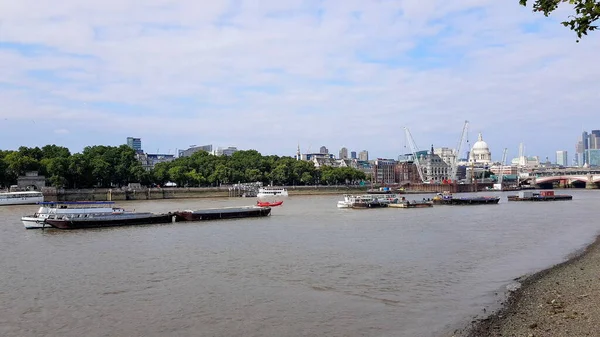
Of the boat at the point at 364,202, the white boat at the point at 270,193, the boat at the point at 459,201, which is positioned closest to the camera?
the boat at the point at 364,202

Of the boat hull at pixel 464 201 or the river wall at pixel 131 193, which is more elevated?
the river wall at pixel 131 193

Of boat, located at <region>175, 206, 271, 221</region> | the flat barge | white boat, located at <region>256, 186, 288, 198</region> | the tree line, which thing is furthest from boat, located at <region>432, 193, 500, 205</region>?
the tree line

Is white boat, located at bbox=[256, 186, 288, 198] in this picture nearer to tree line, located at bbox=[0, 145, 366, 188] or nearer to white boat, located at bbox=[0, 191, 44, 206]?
tree line, located at bbox=[0, 145, 366, 188]

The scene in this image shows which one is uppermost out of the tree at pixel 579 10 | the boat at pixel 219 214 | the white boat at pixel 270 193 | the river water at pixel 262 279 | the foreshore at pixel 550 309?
the tree at pixel 579 10

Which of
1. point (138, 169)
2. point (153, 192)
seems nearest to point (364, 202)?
point (153, 192)

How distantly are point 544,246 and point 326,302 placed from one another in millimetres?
22389

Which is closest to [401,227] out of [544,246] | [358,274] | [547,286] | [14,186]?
[544,246]

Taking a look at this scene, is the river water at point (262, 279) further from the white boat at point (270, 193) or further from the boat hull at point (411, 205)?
the white boat at point (270, 193)

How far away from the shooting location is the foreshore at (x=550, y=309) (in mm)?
15086

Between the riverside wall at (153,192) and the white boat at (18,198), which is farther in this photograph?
the riverside wall at (153,192)

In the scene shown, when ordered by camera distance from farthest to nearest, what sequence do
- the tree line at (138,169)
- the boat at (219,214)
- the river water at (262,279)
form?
the tree line at (138,169) → the boat at (219,214) → the river water at (262,279)

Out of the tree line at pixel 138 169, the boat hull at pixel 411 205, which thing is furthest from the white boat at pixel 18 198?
the boat hull at pixel 411 205

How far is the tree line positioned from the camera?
364 ft

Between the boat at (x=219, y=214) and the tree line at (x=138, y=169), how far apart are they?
202ft
